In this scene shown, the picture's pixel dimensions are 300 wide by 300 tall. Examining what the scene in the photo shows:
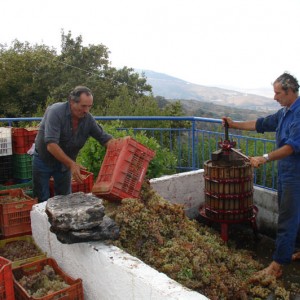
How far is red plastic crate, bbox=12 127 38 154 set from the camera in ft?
20.1

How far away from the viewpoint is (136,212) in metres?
Answer: 4.10

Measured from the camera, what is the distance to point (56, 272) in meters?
4.09

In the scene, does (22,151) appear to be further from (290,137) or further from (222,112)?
(222,112)

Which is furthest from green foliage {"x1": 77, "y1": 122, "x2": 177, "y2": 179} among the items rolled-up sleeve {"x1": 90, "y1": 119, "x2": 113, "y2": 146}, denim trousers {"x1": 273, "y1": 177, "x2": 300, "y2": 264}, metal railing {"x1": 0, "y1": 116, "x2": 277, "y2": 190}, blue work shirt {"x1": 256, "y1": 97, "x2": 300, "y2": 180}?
denim trousers {"x1": 273, "y1": 177, "x2": 300, "y2": 264}

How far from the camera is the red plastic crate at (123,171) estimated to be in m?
4.26

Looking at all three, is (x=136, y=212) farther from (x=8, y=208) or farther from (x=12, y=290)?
(x=8, y=208)

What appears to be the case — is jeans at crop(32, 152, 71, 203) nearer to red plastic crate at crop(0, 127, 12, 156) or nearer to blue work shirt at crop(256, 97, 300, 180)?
red plastic crate at crop(0, 127, 12, 156)

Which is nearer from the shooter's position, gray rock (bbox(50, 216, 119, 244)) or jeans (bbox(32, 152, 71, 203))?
gray rock (bbox(50, 216, 119, 244))

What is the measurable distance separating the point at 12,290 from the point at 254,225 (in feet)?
12.1

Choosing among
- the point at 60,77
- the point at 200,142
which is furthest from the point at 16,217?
the point at 60,77

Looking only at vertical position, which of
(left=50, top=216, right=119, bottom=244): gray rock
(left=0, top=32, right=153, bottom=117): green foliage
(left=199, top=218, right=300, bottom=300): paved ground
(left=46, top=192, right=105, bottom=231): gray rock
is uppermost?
(left=0, top=32, right=153, bottom=117): green foliage

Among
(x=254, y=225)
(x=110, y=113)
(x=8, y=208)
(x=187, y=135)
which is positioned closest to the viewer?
(x=8, y=208)

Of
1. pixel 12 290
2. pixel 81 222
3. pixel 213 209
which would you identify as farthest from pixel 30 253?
pixel 213 209

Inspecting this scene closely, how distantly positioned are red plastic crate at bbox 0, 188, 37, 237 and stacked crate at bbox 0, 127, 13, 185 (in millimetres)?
1147
